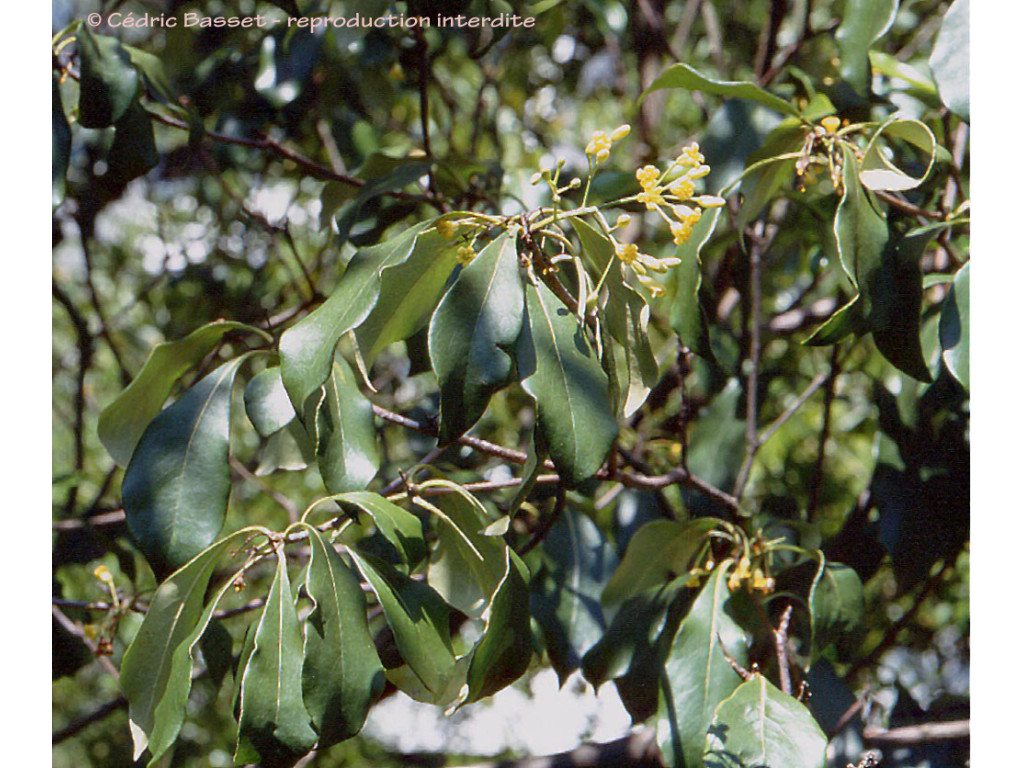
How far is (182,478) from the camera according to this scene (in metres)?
0.83

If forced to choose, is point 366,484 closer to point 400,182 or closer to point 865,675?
point 400,182

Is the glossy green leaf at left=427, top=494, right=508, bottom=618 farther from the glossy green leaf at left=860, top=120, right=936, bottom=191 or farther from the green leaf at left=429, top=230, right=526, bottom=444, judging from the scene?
the glossy green leaf at left=860, top=120, right=936, bottom=191

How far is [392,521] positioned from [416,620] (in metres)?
0.08

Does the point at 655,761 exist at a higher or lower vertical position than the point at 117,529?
lower

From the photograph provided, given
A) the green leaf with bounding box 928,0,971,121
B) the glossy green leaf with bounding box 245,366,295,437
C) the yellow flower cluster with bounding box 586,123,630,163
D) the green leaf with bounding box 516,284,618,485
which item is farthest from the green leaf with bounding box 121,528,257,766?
the green leaf with bounding box 928,0,971,121

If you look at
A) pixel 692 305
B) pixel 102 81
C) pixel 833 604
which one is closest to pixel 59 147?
pixel 102 81

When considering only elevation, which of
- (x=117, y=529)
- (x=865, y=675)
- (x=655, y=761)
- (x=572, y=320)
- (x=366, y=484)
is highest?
(x=572, y=320)

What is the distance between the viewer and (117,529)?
143cm

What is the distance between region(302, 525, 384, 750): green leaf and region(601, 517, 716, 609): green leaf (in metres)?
0.41

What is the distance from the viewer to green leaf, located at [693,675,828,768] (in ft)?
2.70

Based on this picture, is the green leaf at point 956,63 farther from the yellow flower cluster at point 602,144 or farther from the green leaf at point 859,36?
the yellow flower cluster at point 602,144

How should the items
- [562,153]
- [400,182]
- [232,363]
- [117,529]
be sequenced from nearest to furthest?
[232,363] → [400,182] → [117,529] → [562,153]
